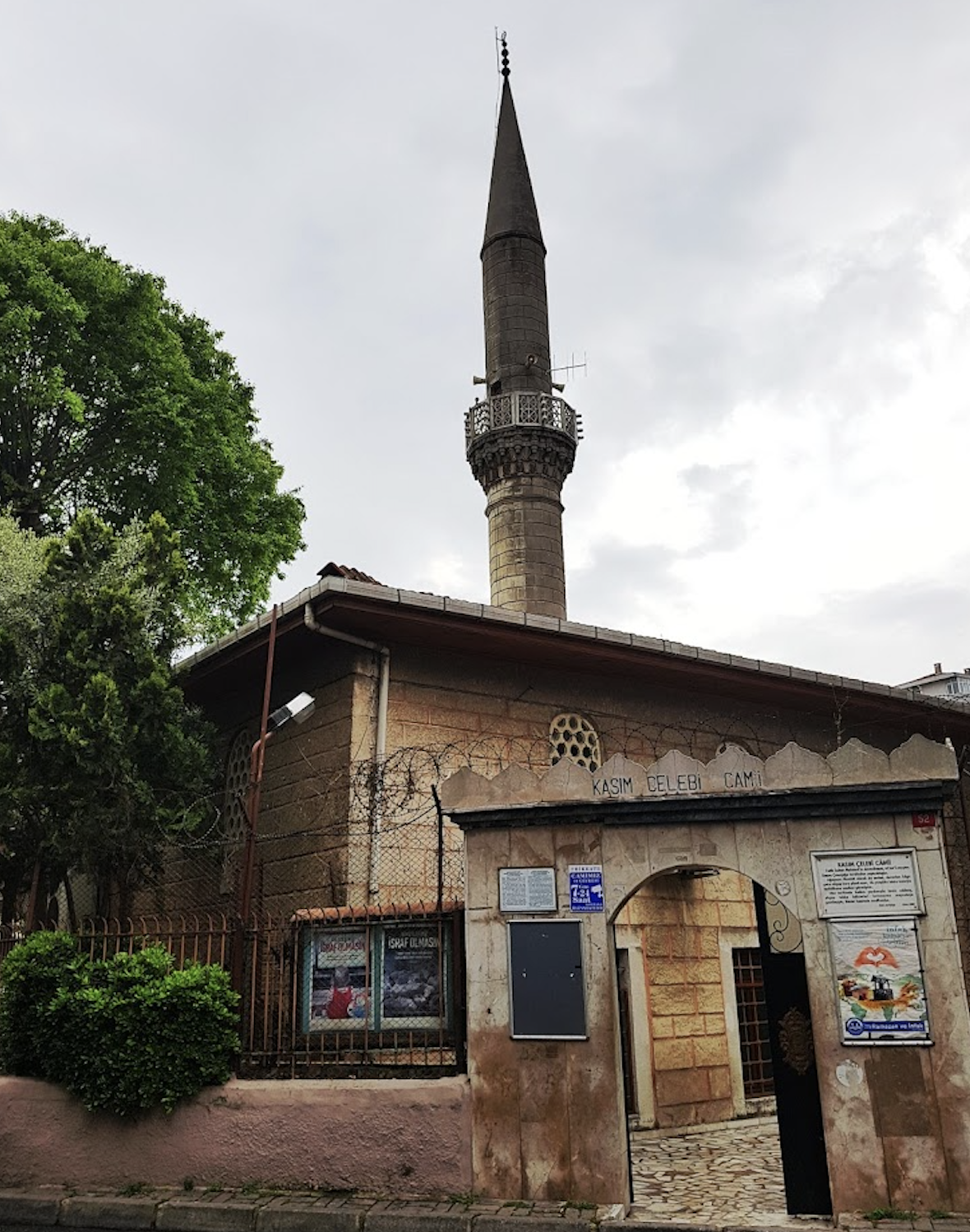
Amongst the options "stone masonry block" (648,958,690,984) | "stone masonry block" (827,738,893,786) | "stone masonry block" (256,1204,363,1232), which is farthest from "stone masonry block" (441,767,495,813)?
"stone masonry block" (648,958,690,984)

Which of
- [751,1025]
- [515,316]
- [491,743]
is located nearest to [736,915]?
[751,1025]

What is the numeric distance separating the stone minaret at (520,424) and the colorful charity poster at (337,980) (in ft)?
52.0

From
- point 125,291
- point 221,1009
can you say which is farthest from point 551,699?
point 125,291

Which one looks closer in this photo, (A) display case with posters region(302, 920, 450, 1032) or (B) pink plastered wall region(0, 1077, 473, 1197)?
(B) pink plastered wall region(0, 1077, 473, 1197)

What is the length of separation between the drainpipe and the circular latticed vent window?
7.16 ft

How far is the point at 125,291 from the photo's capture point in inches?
737

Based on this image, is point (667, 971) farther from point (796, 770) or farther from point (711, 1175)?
point (796, 770)

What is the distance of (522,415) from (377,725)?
52.5 feet

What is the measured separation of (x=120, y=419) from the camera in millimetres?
18672

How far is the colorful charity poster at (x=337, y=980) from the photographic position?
750cm

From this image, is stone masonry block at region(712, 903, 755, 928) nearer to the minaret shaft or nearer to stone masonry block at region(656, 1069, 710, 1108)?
stone masonry block at region(656, 1069, 710, 1108)

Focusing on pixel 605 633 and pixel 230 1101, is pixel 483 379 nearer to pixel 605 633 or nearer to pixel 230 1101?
pixel 605 633

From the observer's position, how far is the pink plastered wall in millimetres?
6832

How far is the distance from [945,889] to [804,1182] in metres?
2.00
